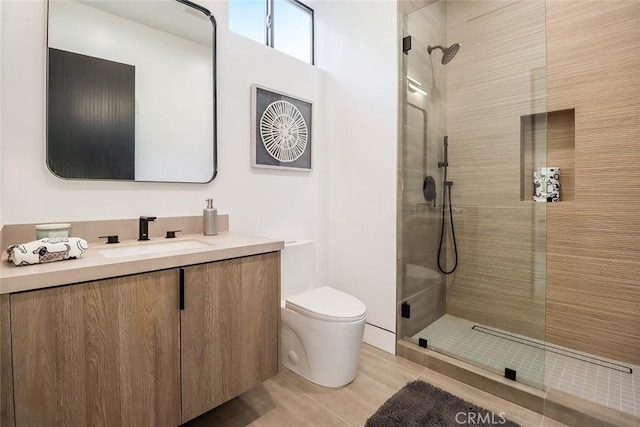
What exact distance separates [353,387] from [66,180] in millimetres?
1805

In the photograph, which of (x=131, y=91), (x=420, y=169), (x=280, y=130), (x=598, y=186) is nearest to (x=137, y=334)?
(x=131, y=91)

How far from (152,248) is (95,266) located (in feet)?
1.60

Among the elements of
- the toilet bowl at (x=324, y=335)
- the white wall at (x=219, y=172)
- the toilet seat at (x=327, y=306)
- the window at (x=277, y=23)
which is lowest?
the toilet bowl at (x=324, y=335)

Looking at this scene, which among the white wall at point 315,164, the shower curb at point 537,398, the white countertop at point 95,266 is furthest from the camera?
the shower curb at point 537,398

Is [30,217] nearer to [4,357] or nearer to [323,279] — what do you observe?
[4,357]

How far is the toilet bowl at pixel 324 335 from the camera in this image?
1.60 metres

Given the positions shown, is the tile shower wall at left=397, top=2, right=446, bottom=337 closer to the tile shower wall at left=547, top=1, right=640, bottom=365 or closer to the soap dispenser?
the tile shower wall at left=547, top=1, right=640, bottom=365

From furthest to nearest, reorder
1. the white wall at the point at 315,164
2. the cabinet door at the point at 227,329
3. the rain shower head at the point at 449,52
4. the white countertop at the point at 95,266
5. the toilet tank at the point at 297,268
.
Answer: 1. the rain shower head at the point at 449,52
2. the toilet tank at the point at 297,268
3. the white wall at the point at 315,164
4. the cabinet door at the point at 227,329
5. the white countertop at the point at 95,266

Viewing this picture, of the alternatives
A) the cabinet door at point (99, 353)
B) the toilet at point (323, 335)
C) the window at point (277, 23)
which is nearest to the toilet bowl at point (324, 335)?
the toilet at point (323, 335)

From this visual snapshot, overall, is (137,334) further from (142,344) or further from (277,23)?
(277,23)

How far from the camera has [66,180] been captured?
1.32 metres

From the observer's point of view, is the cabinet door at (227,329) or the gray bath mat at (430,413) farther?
the gray bath mat at (430,413)

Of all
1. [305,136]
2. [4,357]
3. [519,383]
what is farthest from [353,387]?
[305,136]

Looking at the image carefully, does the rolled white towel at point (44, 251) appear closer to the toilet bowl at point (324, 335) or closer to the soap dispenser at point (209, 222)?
the soap dispenser at point (209, 222)
